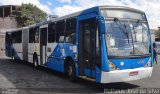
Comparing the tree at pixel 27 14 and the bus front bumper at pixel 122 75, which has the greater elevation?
the tree at pixel 27 14

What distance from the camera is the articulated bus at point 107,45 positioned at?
1027cm

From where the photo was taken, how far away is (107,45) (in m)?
10.3

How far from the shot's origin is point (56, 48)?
14844 mm

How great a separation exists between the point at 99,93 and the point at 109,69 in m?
0.96

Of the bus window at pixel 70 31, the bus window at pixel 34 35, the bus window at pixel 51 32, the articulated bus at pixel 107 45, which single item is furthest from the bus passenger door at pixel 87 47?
the bus window at pixel 34 35

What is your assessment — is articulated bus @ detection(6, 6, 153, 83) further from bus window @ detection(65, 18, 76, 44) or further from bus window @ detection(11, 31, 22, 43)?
bus window @ detection(11, 31, 22, 43)

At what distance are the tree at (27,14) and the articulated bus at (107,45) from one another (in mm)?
47019

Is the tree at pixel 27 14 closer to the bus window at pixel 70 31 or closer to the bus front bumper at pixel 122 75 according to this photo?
the bus window at pixel 70 31

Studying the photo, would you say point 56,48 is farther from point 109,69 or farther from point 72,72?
point 109,69

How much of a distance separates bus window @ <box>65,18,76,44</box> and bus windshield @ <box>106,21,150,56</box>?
256 cm

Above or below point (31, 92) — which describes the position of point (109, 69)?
above

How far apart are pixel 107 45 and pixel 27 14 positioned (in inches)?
2018

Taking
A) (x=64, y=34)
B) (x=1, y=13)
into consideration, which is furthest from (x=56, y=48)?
(x=1, y=13)

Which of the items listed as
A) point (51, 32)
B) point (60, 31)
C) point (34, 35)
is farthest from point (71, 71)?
point (34, 35)
